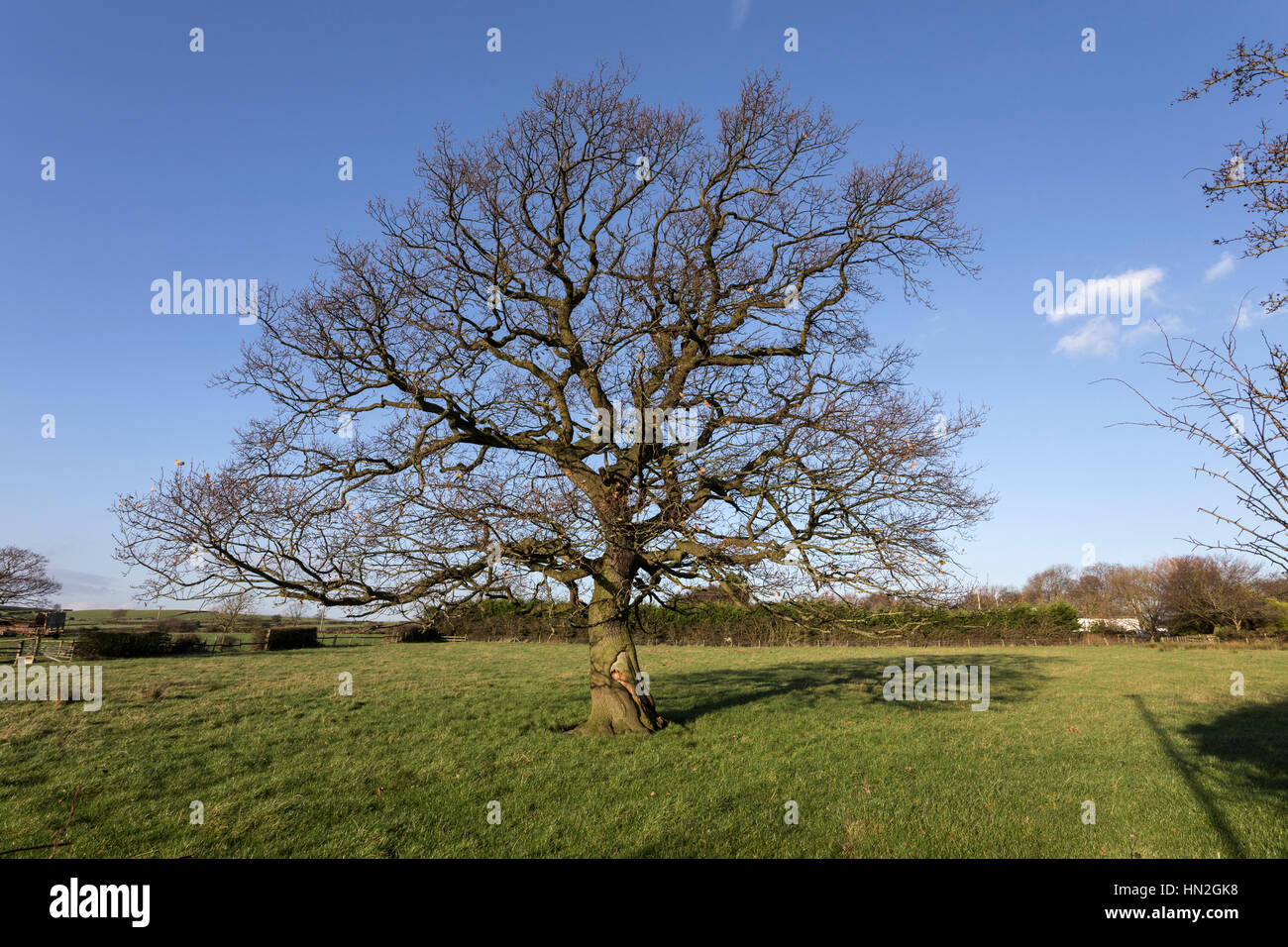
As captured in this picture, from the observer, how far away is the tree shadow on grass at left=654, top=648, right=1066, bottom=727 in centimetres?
1753

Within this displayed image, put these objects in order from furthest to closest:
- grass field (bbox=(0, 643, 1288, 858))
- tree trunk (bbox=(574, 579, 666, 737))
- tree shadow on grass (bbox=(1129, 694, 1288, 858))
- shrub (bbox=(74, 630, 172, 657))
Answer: shrub (bbox=(74, 630, 172, 657)) < tree trunk (bbox=(574, 579, 666, 737)) < tree shadow on grass (bbox=(1129, 694, 1288, 858)) < grass field (bbox=(0, 643, 1288, 858))

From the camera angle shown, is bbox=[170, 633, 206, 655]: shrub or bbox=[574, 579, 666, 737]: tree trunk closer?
bbox=[574, 579, 666, 737]: tree trunk

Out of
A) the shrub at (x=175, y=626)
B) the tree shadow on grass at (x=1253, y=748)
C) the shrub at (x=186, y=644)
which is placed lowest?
the shrub at (x=186, y=644)

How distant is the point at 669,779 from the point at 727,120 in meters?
11.2

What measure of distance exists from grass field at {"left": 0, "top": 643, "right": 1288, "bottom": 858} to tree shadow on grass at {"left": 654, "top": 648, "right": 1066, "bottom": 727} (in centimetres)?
26

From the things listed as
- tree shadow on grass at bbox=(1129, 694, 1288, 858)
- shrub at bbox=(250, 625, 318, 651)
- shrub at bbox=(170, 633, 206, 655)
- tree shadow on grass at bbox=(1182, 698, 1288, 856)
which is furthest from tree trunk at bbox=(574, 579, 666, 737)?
shrub at bbox=(250, 625, 318, 651)

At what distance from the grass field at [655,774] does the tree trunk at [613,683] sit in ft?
2.77

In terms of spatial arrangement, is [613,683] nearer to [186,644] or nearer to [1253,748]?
[1253,748]

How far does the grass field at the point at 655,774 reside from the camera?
7281 mm

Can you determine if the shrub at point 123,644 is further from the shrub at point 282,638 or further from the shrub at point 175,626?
the shrub at point 282,638

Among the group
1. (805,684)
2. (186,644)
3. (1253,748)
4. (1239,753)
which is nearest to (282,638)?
(186,644)

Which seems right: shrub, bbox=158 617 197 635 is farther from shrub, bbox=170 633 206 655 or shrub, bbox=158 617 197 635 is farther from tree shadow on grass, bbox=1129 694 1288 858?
tree shadow on grass, bbox=1129 694 1288 858

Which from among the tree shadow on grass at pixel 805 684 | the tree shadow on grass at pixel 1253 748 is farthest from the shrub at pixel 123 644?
the tree shadow on grass at pixel 1253 748
